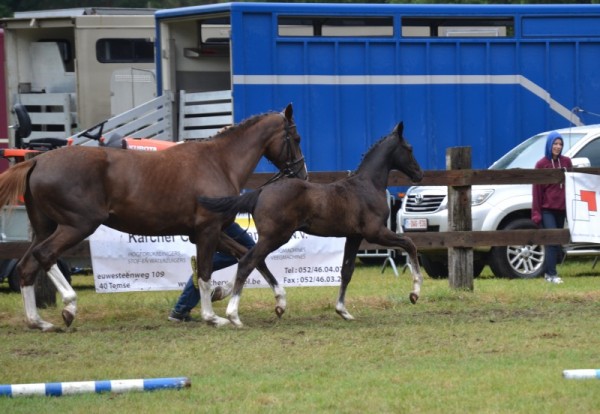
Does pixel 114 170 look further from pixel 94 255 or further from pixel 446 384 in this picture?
pixel 446 384

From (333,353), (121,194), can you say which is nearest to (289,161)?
(121,194)

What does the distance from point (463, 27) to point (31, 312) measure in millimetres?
11103

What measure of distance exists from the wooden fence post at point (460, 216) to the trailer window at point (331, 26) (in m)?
6.36

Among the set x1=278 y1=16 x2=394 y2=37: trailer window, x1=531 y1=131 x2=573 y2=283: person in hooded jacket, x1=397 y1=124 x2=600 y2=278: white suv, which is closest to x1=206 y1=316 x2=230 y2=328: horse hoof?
x1=531 y1=131 x2=573 y2=283: person in hooded jacket

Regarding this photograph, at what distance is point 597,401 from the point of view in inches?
297

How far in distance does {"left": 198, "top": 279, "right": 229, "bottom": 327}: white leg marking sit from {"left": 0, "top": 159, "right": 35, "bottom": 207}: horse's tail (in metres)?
1.86

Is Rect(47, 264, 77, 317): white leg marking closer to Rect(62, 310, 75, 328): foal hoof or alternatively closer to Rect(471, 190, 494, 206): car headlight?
Rect(62, 310, 75, 328): foal hoof

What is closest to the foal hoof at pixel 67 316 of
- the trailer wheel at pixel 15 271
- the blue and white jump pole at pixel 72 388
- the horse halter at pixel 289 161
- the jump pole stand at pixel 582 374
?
the horse halter at pixel 289 161

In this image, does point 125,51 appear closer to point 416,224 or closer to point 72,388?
point 416,224

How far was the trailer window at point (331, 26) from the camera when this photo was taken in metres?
19.7

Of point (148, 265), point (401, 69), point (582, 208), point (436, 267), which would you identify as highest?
point (401, 69)

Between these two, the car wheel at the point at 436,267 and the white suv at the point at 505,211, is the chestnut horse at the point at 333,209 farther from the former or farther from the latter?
the car wheel at the point at 436,267

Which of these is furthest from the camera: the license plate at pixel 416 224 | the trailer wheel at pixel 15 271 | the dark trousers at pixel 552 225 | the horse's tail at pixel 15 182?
the license plate at pixel 416 224

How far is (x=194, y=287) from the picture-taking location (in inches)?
464
